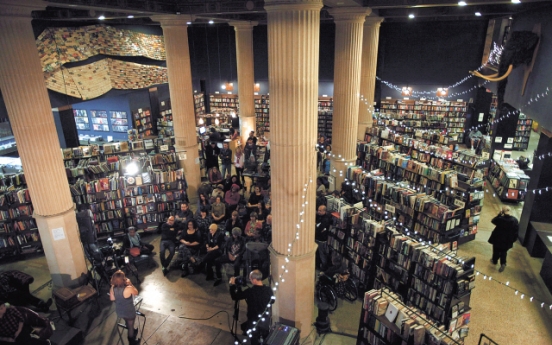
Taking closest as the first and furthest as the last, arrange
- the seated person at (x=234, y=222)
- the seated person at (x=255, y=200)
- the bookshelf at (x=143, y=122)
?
the seated person at (x=234, y=222) → the seated person at (x=255, y=200) → the bookshelf at (x=143, y=122)

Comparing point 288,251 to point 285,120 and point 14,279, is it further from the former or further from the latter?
point 14,279

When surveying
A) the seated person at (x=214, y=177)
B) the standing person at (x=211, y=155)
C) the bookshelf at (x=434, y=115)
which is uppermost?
the bookshelf at (x=434, y=115)

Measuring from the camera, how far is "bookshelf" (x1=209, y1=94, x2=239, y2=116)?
67.3 feet

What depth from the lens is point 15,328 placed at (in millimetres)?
5344

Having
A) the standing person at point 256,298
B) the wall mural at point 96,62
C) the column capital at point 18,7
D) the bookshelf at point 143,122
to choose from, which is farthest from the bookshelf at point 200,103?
the standing person at point 256,298

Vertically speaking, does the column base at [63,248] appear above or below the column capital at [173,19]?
below

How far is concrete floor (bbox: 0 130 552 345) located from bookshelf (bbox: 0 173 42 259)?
0.50 m

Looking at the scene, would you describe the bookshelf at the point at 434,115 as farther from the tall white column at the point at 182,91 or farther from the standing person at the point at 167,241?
the standing person at the point at 167,241

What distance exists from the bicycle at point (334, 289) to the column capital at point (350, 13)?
22.1 feet

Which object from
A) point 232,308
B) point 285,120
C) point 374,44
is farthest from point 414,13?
point 232,308

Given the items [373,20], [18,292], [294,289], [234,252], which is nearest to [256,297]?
[294,289]

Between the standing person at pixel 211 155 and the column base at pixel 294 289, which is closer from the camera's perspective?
the column base at pixel 294 289

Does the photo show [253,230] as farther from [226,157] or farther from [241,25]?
[241,25]

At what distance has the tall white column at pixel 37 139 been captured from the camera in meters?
6.11
